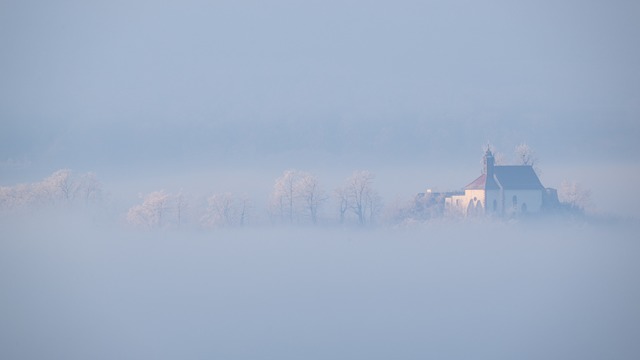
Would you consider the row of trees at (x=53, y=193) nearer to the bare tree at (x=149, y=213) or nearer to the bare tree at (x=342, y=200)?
the bare tree at (x=149, y=213)

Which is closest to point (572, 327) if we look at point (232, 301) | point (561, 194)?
point (561, 194)

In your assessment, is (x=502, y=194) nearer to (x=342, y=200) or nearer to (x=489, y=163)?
(x=489, y=163)

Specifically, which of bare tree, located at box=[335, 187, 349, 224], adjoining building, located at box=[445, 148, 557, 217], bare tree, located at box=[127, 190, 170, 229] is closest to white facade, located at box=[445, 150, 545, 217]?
adjoining building, located at box=[445, 148, 557, 217]

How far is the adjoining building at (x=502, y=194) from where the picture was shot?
11731cm

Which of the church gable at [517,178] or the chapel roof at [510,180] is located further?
the church gable at [517,178]

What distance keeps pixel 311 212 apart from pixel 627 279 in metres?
46.1

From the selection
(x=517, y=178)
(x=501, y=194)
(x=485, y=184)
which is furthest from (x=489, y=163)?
(x=501, y=194)

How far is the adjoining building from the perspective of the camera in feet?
385

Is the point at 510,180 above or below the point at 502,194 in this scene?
above

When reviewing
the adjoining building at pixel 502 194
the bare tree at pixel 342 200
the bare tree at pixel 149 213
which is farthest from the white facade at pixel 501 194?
the bare tree at pixel 149 213

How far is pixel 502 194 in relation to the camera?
117 m

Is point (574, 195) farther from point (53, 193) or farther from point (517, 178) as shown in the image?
point (53, 193)

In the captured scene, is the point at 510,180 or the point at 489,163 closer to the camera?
the point at 510,180

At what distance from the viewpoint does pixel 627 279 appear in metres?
144
